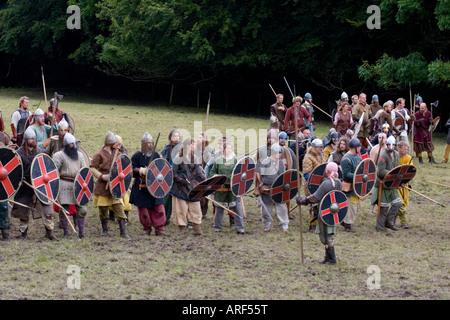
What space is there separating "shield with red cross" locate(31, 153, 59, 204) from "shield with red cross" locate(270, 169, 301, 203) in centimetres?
308

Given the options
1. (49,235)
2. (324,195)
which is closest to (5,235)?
(49,235)

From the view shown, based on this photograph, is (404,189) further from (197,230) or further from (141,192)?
(141,192)

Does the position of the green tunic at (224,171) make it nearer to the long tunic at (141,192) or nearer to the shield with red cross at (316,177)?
the long tunic at (141,192)

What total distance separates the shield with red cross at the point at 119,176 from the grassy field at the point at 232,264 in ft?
2.24

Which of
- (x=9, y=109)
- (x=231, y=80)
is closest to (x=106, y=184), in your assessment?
(x=9, y=109)

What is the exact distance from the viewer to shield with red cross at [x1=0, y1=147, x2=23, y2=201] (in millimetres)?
9258

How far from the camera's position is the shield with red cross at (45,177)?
948 cm

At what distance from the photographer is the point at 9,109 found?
22750 millimetres

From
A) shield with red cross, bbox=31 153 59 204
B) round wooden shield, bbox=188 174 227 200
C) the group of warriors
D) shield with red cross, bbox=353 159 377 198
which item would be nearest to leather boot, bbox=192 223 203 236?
the group of warriors

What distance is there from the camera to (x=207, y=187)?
1066 centimetres

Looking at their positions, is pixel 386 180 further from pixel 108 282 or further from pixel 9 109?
pixel 9 109

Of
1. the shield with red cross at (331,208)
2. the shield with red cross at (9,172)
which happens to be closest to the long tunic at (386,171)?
the shield with red cross at (331,208)
